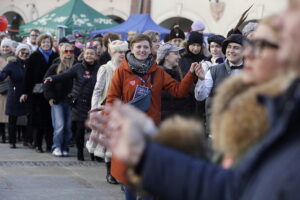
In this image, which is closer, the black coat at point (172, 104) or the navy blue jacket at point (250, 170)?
the navy blue jacket at point (250, 170)

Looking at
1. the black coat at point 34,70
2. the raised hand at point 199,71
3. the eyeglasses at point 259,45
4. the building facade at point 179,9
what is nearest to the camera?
the eyeglasses at point 259,45

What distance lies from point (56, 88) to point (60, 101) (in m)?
0.22

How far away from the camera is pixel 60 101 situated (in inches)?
404

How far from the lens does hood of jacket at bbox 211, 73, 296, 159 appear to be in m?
1.69

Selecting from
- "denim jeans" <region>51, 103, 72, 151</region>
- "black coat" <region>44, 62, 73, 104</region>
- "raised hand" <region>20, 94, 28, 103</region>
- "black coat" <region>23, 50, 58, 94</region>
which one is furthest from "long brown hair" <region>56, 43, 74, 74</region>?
"raised hand" <region>20, 94, 28, 103</region>

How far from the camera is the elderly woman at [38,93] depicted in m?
10.8

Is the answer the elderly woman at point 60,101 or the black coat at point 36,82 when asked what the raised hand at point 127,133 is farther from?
the black coat at point 36,82

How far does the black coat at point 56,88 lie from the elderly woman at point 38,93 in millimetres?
503

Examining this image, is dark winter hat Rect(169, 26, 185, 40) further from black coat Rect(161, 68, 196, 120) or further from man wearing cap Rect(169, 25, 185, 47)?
black coat Rect(161, 68, 196, 120)

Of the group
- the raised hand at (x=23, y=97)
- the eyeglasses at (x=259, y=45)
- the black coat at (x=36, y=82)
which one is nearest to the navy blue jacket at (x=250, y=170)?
the eyeglasses at (x=259, y=45)

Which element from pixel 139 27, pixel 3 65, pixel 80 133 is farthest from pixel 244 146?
pixel 139 27

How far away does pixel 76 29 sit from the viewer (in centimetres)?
1941

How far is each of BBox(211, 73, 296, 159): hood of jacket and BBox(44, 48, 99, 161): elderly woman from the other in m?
7.79

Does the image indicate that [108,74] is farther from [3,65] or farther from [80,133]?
[3,65]
